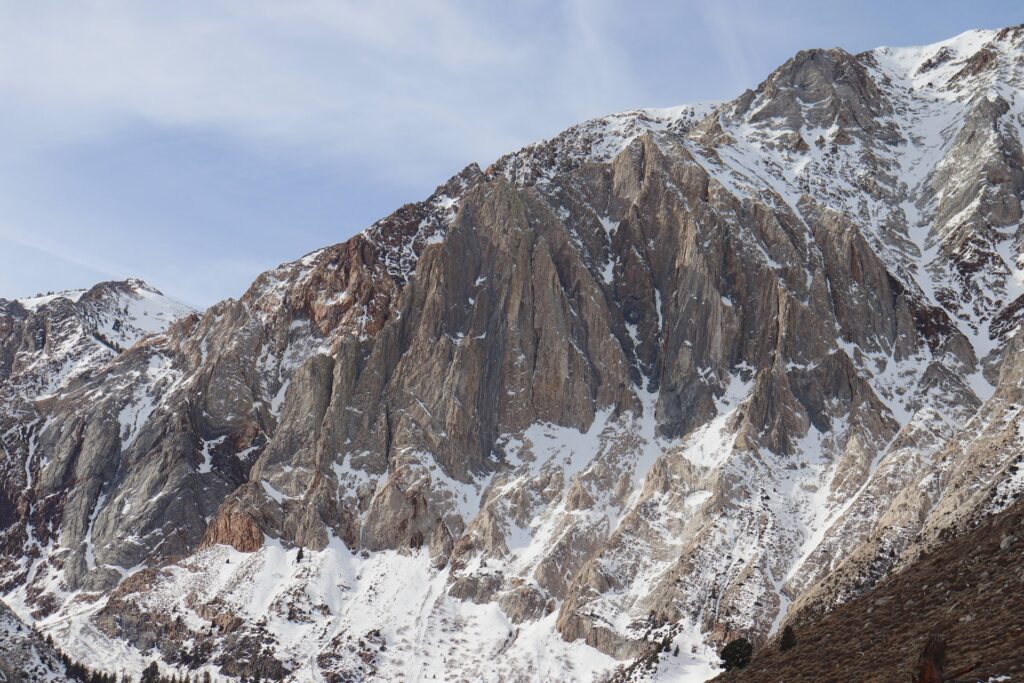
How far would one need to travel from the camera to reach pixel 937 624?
73.6 m

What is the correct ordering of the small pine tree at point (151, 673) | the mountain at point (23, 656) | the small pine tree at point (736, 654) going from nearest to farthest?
1. the small pine tree at point (736, 654)
2. the mountain at point (23, 656)
3. the small pine tree at point (151, 673)

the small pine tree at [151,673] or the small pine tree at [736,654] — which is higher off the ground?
the small pine tree at [736,654]

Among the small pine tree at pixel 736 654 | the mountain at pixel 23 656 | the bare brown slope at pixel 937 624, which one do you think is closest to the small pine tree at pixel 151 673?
the mountain at pixel 23 656

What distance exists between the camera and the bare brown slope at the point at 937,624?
2440 inches

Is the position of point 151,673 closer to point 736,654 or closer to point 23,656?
point 23,656

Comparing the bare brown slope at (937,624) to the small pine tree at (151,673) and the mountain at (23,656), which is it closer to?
the mountain at (23,656)

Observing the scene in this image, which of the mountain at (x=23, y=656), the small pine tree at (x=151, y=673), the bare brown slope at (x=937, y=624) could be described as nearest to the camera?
the bare brown slope at (x=937, y=624)

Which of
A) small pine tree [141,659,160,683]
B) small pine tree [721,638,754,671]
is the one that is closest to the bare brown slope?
small pine tree [721,638,754,671]

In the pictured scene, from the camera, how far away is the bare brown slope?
2440 inches

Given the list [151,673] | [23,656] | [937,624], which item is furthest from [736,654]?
[151,673]

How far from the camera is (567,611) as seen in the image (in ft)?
561

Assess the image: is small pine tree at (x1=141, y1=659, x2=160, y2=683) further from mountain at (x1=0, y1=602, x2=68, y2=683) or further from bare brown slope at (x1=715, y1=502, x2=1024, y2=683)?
bare brown slope at (x1=715, y1=502, x2=1024, y2=683)

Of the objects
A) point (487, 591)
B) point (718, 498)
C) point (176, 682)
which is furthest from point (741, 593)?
point (176, 682)

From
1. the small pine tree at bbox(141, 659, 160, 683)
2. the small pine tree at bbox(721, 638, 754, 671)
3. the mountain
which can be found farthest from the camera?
the small pine tree at bbox(141, 659, 160, 683)
